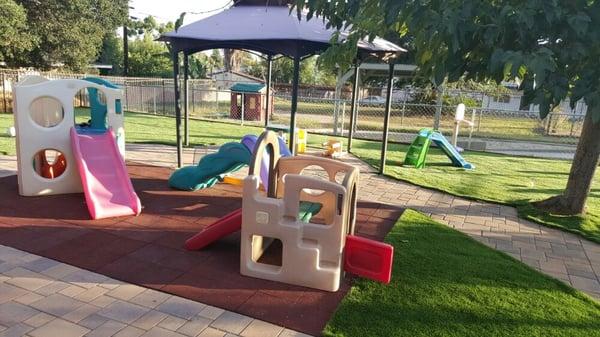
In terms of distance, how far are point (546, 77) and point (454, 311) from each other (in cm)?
224

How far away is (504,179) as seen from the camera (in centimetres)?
939

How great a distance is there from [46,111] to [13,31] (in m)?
15.7

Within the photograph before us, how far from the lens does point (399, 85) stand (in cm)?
3216

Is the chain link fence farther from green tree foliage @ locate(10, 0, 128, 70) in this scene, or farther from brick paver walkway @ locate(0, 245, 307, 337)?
brick paver walkway @ locate(0, 245, 307, 337)

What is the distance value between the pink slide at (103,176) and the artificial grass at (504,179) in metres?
5.22

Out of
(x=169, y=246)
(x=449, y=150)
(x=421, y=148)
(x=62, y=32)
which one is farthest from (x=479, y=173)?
(x=62, y=32)

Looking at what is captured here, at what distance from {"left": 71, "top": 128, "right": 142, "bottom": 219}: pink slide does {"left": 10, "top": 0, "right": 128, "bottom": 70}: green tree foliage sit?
18691 millimetres

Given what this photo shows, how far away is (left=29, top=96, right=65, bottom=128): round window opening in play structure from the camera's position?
6.89 m

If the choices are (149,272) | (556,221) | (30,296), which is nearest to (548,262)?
(556,221)

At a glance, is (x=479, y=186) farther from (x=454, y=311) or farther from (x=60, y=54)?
(x=60, y=54)

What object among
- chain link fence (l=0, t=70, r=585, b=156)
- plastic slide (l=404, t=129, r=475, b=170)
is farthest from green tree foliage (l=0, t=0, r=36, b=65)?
plastic slide (l=404, t=129, r=475, b=170)

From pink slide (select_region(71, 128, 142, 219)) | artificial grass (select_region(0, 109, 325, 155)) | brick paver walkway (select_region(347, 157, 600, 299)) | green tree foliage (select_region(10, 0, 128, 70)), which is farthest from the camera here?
green tree foliage (select_region(10, 0, 128, 70))

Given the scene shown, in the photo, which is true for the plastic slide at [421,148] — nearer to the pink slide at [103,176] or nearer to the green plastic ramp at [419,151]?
the green plastic ramp at [419,151]

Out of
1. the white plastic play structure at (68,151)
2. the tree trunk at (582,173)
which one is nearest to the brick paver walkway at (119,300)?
the tree trunk at (582,173)
